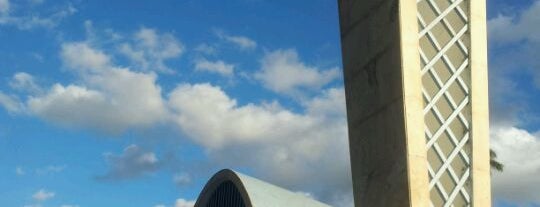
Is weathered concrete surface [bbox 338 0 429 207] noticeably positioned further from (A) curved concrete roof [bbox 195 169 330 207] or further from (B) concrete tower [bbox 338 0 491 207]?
(A) curved concrete roof [bbox 195 169 330 207]

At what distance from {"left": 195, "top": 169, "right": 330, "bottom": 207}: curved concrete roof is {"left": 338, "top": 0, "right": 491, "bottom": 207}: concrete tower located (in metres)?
46.0

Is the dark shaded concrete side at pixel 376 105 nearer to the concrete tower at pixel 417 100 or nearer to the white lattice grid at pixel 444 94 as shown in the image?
the concrete tower at pixel 417 100

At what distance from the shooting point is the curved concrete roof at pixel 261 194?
225 feet

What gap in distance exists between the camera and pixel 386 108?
2147 cm

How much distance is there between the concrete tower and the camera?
Answer: 2098 centimetres

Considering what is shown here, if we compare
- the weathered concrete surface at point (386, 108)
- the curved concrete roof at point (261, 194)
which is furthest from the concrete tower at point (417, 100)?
the curved concrete roof at point (261, 194)

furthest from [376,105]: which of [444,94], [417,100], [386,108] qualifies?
[444,94]

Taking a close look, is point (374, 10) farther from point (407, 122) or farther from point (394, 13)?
point (407, 122)

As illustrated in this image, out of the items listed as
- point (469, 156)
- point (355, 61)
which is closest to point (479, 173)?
point (469, 156)

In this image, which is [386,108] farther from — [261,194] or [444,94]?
[261,194]

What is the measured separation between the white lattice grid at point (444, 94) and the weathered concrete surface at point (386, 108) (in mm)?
960

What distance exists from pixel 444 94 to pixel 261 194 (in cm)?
4816

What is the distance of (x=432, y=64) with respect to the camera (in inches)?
885

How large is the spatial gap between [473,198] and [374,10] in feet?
20.8
